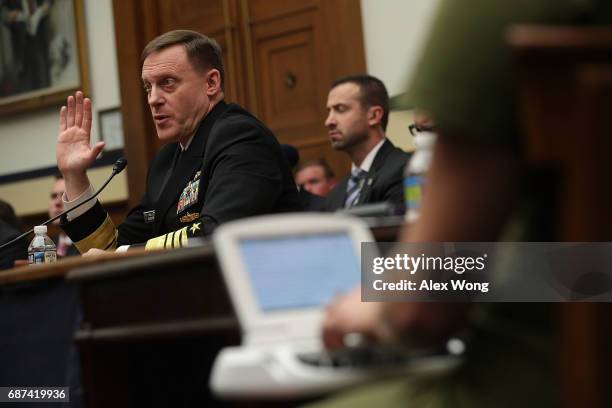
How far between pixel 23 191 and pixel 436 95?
22.4 feet

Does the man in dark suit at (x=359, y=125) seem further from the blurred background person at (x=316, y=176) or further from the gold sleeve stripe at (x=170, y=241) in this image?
the gold sleeve stripe at (x=170, y=241)

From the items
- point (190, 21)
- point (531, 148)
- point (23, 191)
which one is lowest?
point (23, 191)

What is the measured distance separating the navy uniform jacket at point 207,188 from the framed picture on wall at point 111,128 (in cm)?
364

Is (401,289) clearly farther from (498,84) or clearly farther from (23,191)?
(23,191)

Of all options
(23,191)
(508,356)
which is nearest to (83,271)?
(508,356)

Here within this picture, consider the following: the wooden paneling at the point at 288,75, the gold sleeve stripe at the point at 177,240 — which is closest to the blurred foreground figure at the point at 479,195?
the gold sleeve stripe at the point at 177,240

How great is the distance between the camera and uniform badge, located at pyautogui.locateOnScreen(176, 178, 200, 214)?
296 centimetres

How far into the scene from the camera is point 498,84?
0.85 metres

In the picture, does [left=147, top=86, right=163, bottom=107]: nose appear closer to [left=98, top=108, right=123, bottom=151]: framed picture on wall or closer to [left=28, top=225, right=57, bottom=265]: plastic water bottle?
[left=28, top=225, right=57, bottom=265]: plastic water bottle

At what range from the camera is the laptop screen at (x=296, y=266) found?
1.20 metres

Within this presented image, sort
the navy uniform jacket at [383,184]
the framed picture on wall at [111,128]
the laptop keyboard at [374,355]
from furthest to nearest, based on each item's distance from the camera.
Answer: the framed picture on wall at [111,128] < the navy uniform jacket at [383,184] < the laptop keyboard at [374,355]

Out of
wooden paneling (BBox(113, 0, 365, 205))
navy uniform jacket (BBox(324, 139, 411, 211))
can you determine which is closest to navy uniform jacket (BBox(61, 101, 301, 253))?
navy uniform jacket (BBox(324, 139, 411, 211))

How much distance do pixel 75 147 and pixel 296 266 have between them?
217cm

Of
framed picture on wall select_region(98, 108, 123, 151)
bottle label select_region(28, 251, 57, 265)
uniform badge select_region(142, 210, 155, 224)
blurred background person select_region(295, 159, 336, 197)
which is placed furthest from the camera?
framed picture on wall select_region(98, 108, 123, 151)
